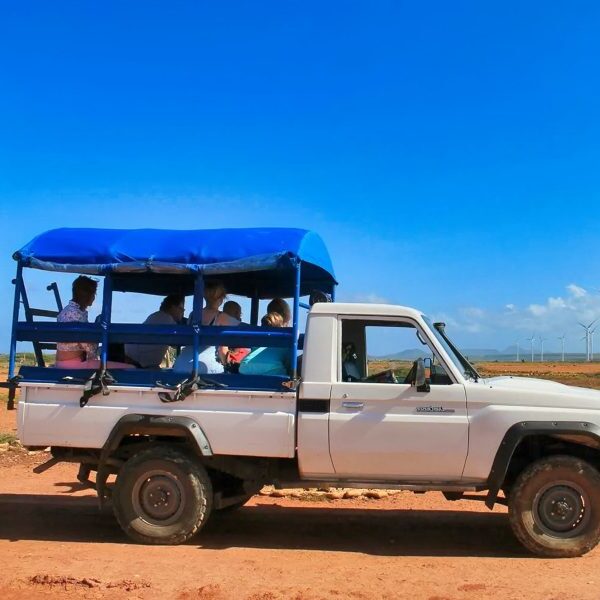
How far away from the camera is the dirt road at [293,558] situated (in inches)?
205

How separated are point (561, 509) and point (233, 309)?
12.6ft

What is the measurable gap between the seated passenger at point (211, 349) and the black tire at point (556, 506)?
2.92 m

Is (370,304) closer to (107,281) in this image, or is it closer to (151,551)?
(107,281)

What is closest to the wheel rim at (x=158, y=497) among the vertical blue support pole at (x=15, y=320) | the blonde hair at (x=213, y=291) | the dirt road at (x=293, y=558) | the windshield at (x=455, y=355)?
the dirt road at (x=293, y=558)

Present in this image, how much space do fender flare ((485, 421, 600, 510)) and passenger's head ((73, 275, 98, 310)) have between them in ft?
13.7

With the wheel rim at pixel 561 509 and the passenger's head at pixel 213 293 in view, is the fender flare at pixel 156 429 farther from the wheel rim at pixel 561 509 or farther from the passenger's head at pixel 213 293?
the wheel rim at pixel 561 509

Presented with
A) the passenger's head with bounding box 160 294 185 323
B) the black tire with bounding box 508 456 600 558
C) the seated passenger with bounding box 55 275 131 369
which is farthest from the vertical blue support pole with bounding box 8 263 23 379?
the black tire with bounding box 508 456 600 558

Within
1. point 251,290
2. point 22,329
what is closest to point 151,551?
point 22,329

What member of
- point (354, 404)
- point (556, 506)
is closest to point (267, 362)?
point (354, 404)

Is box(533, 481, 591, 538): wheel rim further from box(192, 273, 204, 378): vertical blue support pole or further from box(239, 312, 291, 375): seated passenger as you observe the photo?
box(192, 273, 204, 378): vertical blue support pole

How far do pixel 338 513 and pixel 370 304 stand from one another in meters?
2.77

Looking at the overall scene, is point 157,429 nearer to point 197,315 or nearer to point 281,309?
point 197,315

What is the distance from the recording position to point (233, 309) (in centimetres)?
775

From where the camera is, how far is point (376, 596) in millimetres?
5094
